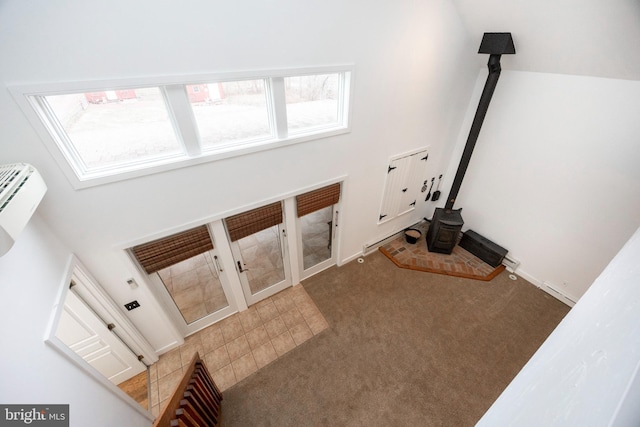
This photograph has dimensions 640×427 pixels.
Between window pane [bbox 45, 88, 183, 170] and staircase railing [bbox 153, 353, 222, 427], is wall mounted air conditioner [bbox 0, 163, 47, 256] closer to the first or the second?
window pane [bbox 45, 88, 183, 170]

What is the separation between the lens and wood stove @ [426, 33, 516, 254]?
11.2ft

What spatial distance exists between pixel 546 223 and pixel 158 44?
574 centimetres

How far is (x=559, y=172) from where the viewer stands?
379 cm

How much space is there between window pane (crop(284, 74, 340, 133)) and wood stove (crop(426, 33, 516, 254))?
7.82 feet

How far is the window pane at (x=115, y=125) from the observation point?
2.04m

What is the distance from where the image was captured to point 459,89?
4.19 m

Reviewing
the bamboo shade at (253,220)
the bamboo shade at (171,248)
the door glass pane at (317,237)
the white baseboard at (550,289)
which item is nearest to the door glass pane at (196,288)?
the bamboo shade at (171,248)

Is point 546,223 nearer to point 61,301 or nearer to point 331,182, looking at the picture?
point 331,182

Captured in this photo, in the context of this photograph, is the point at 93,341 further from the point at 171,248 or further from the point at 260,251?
the point at 260,251

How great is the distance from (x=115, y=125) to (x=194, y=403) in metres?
2.73

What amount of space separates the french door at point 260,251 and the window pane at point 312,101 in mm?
1156

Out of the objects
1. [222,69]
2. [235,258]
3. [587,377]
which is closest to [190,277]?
[235,258]

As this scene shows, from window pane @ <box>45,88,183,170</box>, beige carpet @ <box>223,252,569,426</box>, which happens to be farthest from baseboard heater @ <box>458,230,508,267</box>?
window pane @ <box>45,88,183,170</box>

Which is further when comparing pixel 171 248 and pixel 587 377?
pixel 171 248
